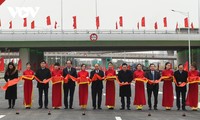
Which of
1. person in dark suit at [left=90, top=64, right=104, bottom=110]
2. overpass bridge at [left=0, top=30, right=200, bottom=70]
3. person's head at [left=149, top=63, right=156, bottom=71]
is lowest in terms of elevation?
person in dark suit at [left=90, top=64, right=104, bottom=110]

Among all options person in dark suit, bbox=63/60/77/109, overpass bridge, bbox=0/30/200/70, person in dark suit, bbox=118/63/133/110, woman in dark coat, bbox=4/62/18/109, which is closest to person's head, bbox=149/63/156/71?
person in dark suit, bbox=118/63/133/110

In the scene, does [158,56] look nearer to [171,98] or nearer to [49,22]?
[49,22]

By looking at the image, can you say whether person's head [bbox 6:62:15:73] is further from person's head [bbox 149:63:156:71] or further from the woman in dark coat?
person's head [bbox 149:63:156:71]

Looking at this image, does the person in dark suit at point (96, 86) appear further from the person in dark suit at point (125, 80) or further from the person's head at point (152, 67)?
the person's head at point (152, 67)

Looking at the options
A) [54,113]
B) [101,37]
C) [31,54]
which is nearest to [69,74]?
[54,113]

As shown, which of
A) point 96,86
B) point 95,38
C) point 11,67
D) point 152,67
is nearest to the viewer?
point 152,67

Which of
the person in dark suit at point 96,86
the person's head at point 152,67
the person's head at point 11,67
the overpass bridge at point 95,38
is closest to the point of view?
the person's head at point 152,67

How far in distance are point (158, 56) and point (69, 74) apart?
131 meters

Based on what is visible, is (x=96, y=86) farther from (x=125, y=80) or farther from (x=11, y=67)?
(x=11, y=67)

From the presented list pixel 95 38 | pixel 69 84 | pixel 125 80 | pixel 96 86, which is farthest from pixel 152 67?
pixel 95 38

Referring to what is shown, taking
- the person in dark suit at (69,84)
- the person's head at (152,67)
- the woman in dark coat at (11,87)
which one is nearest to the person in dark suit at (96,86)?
the person in dark suit at (69,84)

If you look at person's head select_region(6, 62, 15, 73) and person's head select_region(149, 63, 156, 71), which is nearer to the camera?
person's head select_region(149, 63, 156, 71)

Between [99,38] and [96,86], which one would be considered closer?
[96,86]

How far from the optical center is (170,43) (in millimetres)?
59594
